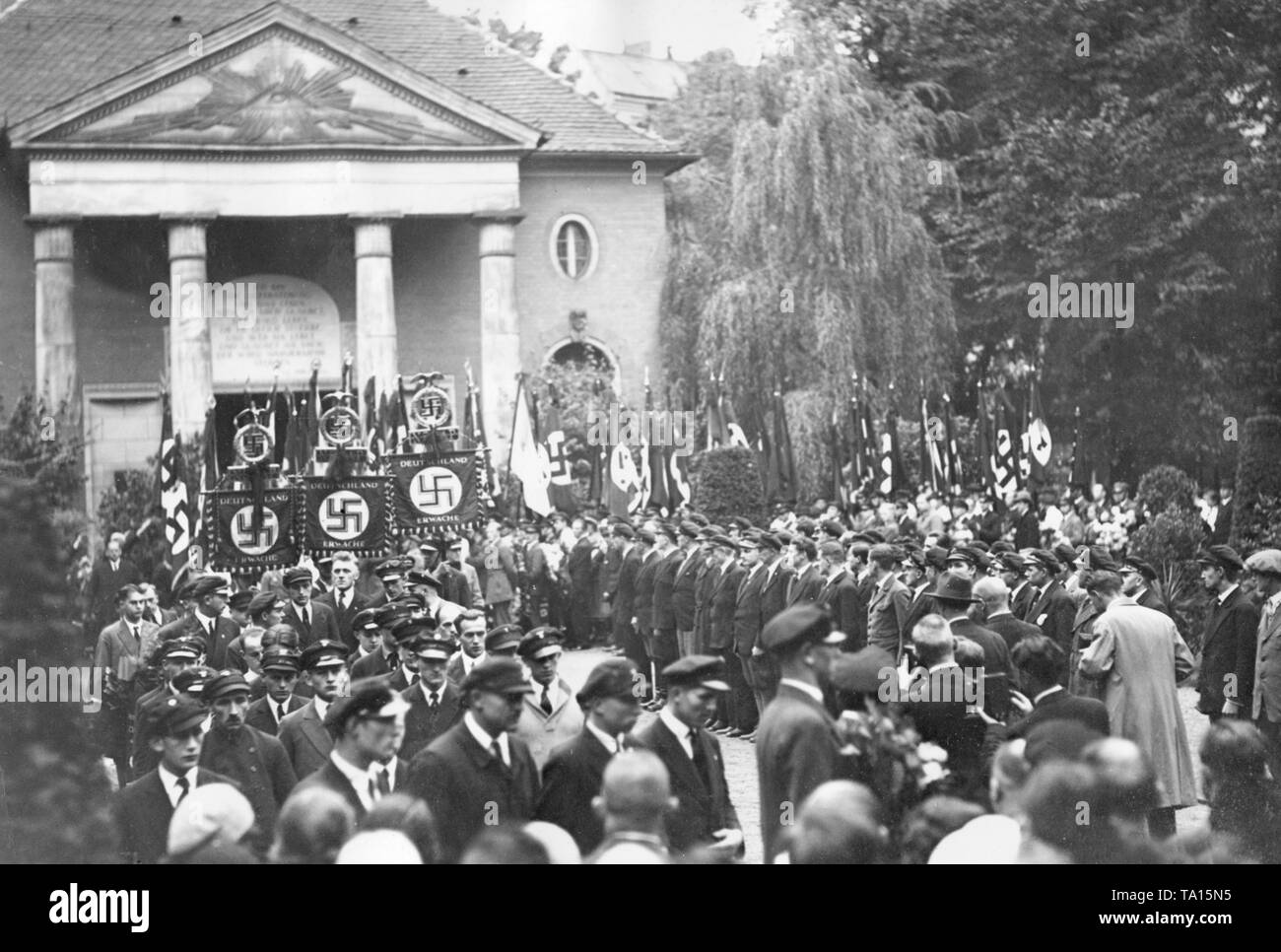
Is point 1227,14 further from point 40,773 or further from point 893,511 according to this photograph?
point 40,773

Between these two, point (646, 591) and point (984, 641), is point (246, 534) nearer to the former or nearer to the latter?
point (646, 591)

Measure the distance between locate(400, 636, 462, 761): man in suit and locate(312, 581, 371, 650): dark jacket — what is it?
5.23 m

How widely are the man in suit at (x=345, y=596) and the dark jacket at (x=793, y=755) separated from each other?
28.2 ft

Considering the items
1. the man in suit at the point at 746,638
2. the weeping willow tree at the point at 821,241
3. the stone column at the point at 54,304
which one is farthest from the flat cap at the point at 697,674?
the stone column at the point at 54,304

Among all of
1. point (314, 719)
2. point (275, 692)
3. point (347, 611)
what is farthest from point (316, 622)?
point (314, 719)

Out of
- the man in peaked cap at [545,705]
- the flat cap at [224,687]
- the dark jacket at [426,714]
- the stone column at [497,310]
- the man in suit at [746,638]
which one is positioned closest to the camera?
the flat cap at [224,687]

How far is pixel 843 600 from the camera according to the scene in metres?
14.2

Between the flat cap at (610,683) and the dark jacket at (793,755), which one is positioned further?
Result: the flat cap at (610,683)

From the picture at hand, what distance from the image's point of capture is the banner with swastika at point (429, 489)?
1689 cm

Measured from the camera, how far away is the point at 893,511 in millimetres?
22531

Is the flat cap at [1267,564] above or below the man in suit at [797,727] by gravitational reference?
above

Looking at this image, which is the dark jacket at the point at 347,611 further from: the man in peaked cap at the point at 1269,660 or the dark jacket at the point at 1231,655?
the man in peaked cap at the point at 1269,660

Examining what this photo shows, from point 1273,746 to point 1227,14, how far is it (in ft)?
55.8

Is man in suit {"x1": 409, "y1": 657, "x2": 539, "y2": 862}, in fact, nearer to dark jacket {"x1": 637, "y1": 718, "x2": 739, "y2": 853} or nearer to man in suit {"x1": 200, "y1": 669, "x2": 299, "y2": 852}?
dark jacket {"x1": 637, "y1": 718, "x2": 739, "y2": 853}
